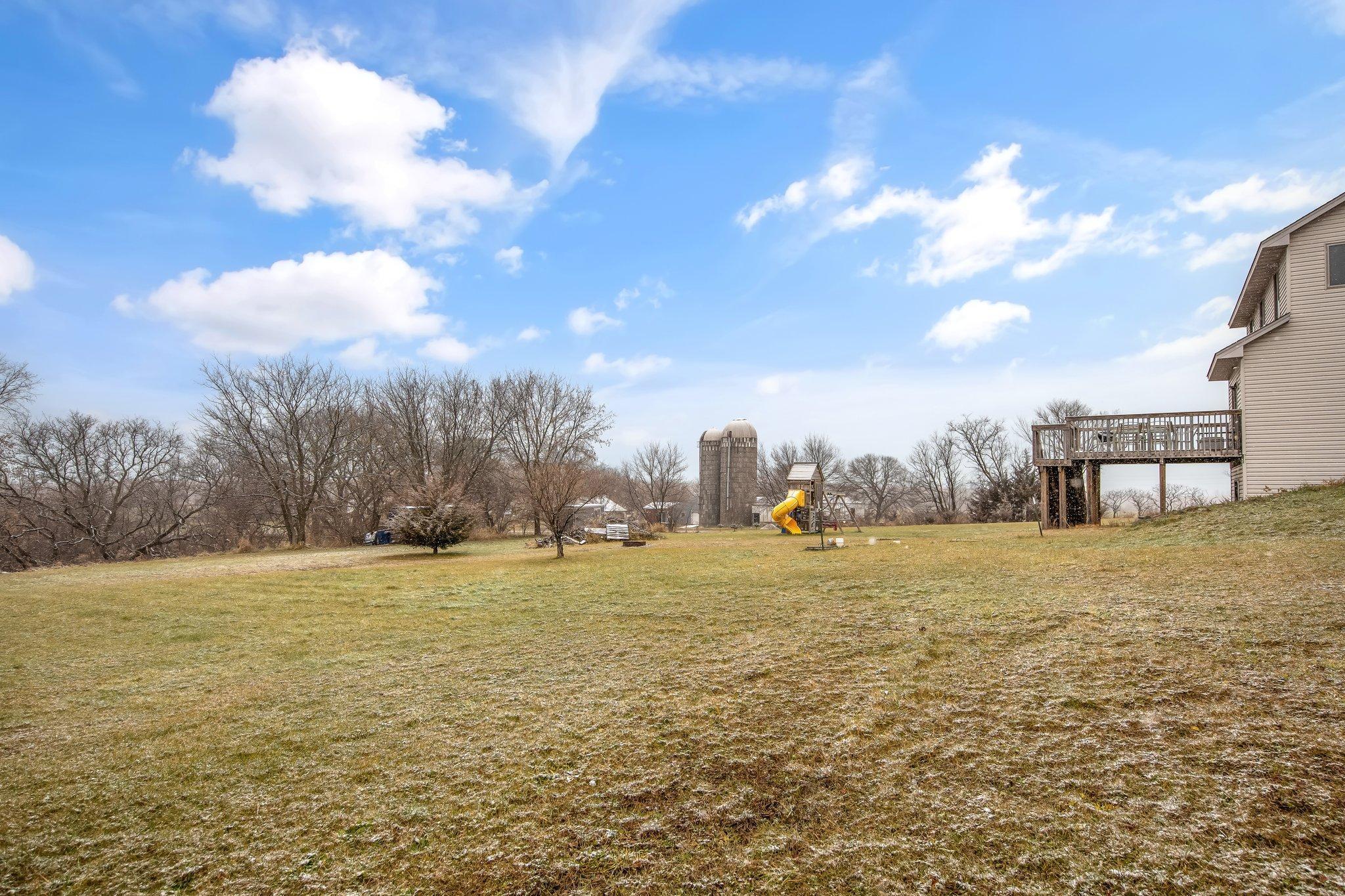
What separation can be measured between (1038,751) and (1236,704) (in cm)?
133

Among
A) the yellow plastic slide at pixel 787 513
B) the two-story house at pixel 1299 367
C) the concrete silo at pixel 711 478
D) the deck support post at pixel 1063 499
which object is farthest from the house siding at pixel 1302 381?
the concrete silo at pixel 711 478

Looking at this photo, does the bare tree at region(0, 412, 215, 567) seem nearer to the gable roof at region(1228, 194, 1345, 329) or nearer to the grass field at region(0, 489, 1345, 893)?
the grass field at region(0, 489, 1345, 893)

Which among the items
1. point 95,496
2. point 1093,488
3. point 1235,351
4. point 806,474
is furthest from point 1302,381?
point 95,496

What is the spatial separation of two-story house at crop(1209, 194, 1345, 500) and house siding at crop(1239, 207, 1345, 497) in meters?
0.01

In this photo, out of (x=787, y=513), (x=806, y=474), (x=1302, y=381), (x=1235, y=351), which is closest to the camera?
(x=1302, y=381)

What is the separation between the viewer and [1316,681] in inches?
148

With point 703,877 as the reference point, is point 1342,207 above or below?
above

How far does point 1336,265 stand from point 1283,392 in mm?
2850

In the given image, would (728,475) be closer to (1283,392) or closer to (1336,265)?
(1283,392)

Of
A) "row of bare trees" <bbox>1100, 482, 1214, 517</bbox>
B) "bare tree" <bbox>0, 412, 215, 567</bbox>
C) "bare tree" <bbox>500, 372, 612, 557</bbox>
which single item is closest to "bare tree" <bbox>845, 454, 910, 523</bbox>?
"row of bare trees" <bbox>1100, 482, 1214, 517</bbox>

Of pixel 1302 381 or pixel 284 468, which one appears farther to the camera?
pixel 284 468

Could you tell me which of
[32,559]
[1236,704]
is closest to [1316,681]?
[1236,704]

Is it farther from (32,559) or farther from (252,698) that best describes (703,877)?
(32,559)

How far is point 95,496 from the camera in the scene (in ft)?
95.8
